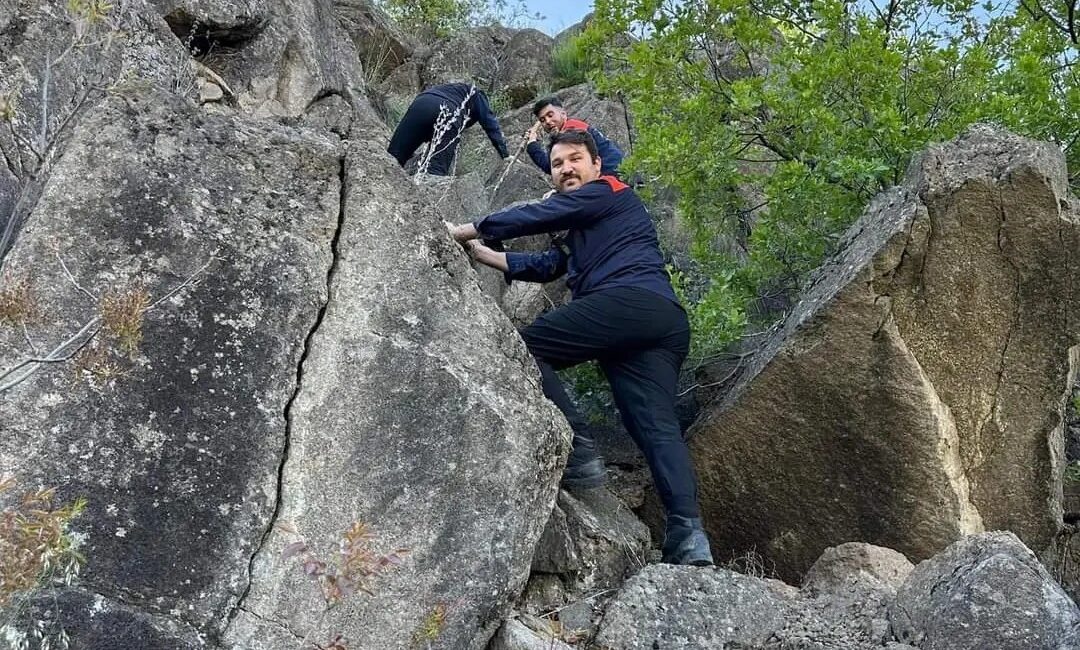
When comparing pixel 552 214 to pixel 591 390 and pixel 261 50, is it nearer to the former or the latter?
pixel 591 390

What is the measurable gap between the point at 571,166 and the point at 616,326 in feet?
3.47

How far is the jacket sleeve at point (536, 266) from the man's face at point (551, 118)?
10.2 feet

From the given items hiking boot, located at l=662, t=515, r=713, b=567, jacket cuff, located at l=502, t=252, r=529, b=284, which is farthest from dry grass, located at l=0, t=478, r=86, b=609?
jacket cuff, located at l=502, t=252, r=529, b=284

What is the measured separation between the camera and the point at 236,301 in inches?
169

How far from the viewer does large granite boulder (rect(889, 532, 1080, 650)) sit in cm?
432

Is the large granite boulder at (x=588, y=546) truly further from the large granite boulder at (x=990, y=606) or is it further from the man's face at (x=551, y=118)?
the man's face at (x=551, y=118)

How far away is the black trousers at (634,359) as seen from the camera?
18.2 ft

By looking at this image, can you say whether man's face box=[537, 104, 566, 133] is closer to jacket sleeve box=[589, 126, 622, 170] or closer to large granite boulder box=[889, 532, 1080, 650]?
jacket sleeve box=[589, 126, 622, 170]

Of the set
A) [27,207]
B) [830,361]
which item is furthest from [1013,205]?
[27,207]

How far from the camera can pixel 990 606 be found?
4395 mm

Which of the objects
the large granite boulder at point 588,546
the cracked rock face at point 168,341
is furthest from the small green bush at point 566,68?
the cracked rock face at point 168,341

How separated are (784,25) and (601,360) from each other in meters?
4.67

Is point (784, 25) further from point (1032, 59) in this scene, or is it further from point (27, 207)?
point (27, 207)

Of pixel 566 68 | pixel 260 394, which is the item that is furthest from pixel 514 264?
pixel 566 68
